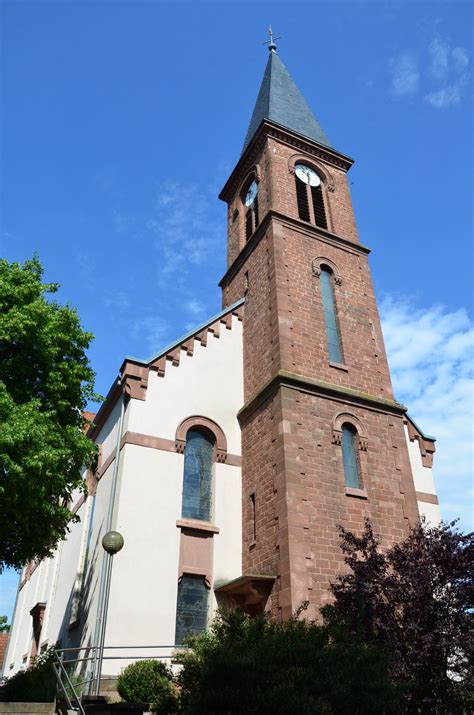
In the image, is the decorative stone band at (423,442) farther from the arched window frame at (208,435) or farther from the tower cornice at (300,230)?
the arched window frame at (208,435)

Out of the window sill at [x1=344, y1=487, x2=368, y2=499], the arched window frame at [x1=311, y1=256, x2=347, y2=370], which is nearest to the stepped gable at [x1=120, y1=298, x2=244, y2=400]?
the arched window frame at [x1=311, y1=256, x2=347, y2=370]

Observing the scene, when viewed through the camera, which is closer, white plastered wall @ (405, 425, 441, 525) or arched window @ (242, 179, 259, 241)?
white plastered wall @ (405, 425, 441, 525)

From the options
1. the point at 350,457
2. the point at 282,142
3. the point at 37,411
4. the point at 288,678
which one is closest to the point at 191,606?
the point at 350,457

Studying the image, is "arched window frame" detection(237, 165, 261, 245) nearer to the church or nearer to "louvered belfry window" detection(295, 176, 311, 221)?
the church

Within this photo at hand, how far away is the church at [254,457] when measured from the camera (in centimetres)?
1489

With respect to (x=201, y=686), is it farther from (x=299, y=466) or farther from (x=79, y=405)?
(x=79, y=405)

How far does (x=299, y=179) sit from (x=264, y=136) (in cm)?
248

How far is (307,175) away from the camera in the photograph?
25.1m

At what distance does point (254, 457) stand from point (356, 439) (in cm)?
314

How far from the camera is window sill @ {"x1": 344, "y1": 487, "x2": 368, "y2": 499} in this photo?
1612 centimetres

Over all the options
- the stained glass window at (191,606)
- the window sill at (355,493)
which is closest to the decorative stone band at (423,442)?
the window sill at (355,493)

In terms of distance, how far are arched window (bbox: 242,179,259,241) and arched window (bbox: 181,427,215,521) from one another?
10272 mm

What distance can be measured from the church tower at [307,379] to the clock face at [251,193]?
11cm

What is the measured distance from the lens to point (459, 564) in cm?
1264
